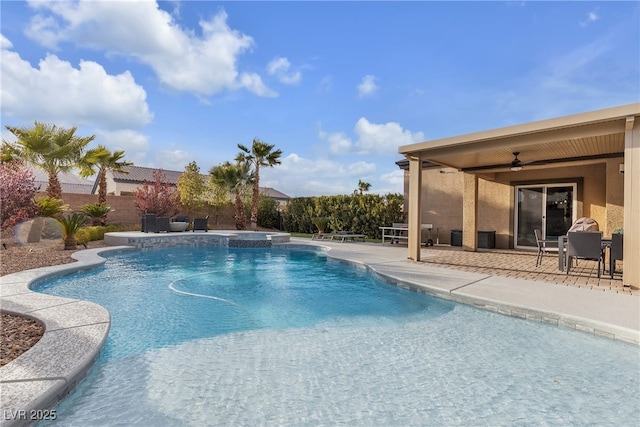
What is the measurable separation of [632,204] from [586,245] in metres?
1.37

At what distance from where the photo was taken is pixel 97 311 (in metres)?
4.69

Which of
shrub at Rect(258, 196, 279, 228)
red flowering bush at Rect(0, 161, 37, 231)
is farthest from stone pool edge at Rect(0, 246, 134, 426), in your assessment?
shrub at Rect(258, 196, 279, 228)

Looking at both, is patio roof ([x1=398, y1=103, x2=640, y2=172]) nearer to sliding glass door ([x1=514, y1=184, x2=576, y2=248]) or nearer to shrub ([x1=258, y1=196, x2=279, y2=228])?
sliding glass door ([x1=514, y1=184, x2=576, y2=248])

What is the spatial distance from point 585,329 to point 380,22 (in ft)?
33.8

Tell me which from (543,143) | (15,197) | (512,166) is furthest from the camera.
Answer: (15,197)

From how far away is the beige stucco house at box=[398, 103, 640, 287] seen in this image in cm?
642

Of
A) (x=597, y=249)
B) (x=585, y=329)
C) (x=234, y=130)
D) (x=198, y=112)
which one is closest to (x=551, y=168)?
(x=597, y=249)

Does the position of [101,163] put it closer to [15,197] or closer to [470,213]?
[15,197]

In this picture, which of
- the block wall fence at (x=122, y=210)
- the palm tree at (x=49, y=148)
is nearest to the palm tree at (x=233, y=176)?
the block wall fence at (x=122, y=210)

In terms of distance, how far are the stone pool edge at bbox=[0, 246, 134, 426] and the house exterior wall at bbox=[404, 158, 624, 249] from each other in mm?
12961

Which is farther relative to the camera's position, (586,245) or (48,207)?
(48,207)

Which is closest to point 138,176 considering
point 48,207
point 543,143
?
point 48,207

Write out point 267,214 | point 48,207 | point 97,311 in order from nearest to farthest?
point 97,311 → point 48,207 → point 267,214

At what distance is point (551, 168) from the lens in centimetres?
1235
